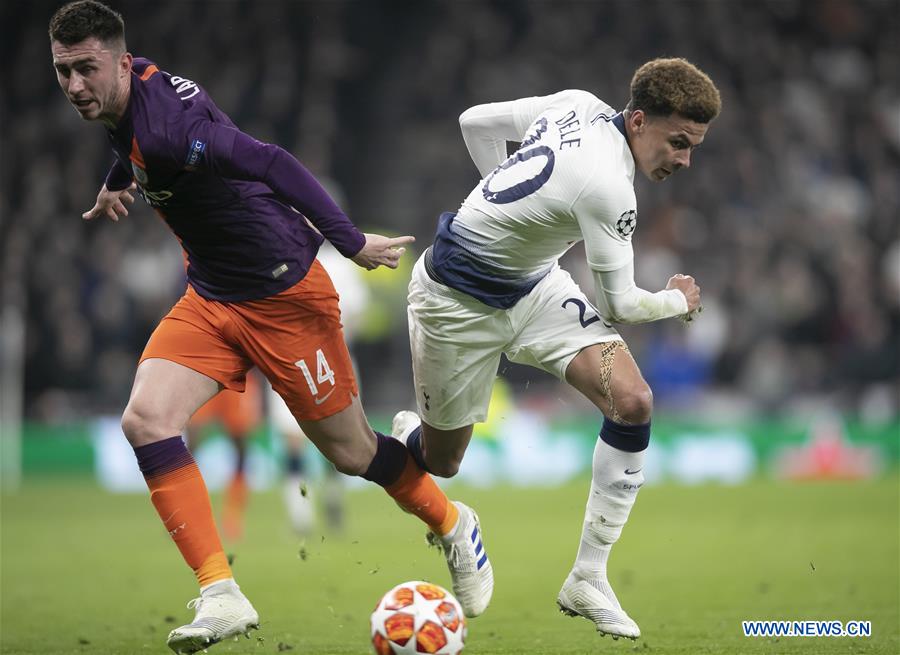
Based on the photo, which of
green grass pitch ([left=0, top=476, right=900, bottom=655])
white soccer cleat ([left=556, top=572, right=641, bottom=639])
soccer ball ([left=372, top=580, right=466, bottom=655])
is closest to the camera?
soccer ball ([left=372, top=580, right=466, bottom=655])

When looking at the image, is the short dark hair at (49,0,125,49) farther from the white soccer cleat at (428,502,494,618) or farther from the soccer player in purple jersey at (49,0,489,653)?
the white soccer cleat at (428,502,494,618)

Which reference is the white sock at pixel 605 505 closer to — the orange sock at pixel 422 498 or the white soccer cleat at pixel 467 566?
the white soccer cleat at pixel 467 566

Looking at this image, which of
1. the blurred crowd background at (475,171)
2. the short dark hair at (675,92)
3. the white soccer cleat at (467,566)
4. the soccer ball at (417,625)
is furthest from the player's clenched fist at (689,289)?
the blurred crowd background at (475,171)

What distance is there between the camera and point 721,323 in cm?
1633

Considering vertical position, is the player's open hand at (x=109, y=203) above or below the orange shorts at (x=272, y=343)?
above

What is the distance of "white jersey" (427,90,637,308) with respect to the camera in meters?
5.54

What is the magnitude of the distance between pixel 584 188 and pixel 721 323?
11.2m

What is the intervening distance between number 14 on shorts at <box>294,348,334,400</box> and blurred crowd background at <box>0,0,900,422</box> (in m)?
10.0

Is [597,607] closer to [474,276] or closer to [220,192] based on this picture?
[474,276]

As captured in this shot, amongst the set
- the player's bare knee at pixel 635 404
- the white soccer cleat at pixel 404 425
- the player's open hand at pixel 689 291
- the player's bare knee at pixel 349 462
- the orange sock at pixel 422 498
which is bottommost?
the orange sock at pixel 422 498

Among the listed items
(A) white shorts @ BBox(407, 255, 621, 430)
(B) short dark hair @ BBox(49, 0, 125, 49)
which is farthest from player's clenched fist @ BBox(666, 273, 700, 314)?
(B) short dark hair @ BBox(49, 0, 125, 49)

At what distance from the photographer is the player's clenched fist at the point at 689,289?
591 cm

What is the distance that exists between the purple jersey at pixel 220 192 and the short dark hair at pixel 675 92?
140cm

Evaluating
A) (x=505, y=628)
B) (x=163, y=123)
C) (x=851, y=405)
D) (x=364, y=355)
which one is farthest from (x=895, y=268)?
(x=163, y=123)
